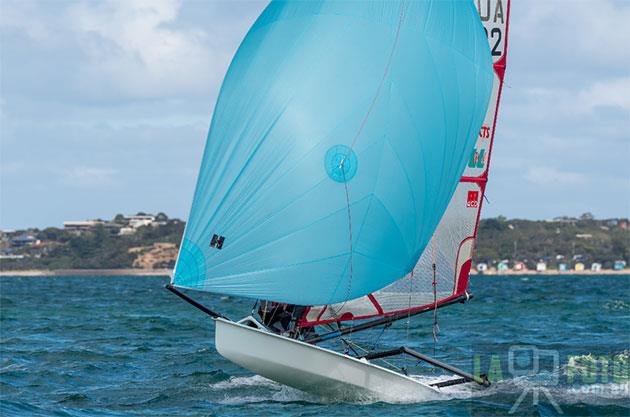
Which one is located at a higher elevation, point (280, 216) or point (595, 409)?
point (280, 216)

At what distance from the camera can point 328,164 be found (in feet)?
53.1

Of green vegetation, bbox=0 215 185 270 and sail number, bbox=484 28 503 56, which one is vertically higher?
green vegetation, bbox=0 215 185 270

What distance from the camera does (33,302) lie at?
56.0m

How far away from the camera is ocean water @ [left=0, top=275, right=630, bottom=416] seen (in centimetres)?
1745

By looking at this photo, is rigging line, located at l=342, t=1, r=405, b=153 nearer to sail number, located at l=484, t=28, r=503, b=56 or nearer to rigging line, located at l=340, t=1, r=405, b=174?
rigging line, located at l=340, t=1, r=405, b=174

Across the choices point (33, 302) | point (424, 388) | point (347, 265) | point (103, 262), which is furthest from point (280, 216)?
point (103, 262)

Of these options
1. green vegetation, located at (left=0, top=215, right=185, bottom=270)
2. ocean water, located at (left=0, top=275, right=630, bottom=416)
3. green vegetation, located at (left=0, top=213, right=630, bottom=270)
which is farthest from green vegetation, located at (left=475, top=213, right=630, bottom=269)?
ocean water, located at (left=0, top=275, right=630, bottom=416)

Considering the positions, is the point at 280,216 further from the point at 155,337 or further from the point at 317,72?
the point at 155,337

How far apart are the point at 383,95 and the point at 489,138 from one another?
3.74 metres

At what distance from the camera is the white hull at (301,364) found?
54.2 ft

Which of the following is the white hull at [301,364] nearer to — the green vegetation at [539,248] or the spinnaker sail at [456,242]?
the spinnaker sail at [456,242]

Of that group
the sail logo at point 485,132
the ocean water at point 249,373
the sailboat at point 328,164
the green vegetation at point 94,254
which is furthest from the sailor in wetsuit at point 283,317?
the green vegetation at point 94,254

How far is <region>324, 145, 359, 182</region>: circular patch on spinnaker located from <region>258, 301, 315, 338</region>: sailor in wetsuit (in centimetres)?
249

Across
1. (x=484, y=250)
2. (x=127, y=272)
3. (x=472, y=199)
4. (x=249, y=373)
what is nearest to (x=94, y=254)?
(x=127, y=272)
